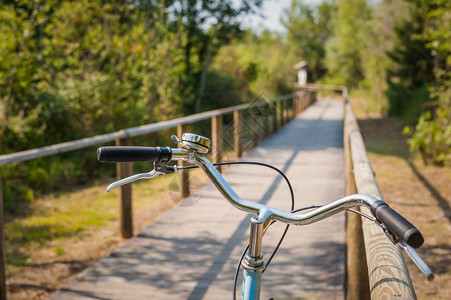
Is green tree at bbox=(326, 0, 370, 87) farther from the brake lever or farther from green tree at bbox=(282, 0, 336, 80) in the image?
the brake lever

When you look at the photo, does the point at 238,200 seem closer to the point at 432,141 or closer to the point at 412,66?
the point at 432,141

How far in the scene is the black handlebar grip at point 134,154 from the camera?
1211mm

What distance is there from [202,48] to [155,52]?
6.60m

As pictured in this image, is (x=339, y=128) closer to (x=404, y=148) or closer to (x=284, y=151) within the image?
(x=404, y=148)

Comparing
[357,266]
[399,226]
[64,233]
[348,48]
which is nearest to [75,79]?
[64,233]

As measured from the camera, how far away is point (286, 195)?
518 cm

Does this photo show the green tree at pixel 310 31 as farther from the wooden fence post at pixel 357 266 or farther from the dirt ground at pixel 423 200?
the wooden fence post at pixel 357 266

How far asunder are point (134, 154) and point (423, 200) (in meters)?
6.85

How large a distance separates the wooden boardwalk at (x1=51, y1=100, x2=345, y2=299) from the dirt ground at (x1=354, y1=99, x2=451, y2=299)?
99 centimetres

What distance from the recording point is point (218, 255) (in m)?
3.79

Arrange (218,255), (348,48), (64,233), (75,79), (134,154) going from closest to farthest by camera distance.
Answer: (134,154), (218,255), (64,233), (75,79), (348,48)

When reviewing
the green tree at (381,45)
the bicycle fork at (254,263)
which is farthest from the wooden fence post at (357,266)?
the green tree at (381,45)

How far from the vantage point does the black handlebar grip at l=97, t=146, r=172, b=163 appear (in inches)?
47.7

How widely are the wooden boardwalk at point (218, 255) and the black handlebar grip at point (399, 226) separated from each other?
52.3 inches
